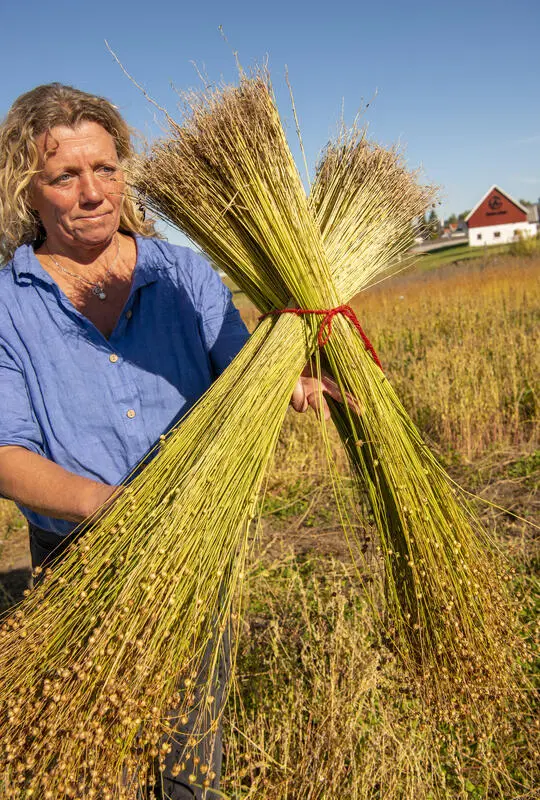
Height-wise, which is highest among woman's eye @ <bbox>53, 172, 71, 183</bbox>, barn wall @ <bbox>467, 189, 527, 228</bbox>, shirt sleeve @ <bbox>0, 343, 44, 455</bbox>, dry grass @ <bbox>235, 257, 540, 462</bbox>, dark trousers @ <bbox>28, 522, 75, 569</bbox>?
barn wall @ <bbox>467, 189, 527, 228</bbox>

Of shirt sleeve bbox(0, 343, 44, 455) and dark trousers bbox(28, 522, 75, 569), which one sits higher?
shirt sleeve bbox(0, 343, 44, 455)

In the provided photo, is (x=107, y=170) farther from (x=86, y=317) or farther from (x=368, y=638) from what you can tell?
(x=368, y=638)

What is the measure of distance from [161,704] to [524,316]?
7851mm

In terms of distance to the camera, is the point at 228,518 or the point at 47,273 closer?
the point at 228,518

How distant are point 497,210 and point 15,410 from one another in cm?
3842

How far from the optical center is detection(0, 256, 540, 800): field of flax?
1.64 meters

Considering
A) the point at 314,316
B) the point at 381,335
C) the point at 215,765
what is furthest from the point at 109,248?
the point at 381,335

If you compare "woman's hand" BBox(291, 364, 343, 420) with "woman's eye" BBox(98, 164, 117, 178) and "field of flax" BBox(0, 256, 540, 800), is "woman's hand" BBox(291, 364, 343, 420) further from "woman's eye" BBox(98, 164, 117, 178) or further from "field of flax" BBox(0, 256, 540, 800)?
"woman's eye" BBox(98, 164, 117, 178)

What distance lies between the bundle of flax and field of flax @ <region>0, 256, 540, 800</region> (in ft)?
0.54

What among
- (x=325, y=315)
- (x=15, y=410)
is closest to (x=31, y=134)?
(x=15, y=410)

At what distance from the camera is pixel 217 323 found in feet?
5.23

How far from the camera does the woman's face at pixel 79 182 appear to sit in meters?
1.44

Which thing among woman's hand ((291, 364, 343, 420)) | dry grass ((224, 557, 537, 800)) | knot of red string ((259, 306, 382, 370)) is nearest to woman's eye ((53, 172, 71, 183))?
knot of red string ((259, 306, 382, 370))

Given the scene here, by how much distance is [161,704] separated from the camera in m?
0.98
